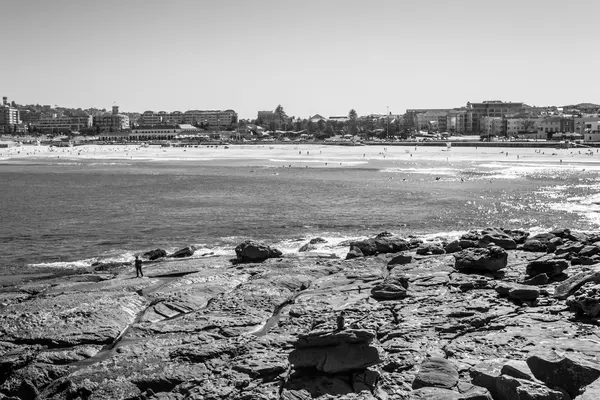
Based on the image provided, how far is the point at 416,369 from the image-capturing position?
36.8 ft

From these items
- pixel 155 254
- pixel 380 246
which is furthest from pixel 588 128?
pixel 155 254

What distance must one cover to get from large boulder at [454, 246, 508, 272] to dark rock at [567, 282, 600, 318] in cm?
382

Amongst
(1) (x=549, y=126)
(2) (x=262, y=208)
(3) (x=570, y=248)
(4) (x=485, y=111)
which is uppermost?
(4) (x=485, y=111)

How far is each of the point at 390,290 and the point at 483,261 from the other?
3.85 meters

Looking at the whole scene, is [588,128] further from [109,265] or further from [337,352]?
[337,352]

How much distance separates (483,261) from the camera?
59.9 ft

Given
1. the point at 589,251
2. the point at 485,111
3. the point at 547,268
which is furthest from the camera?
the point at 485,111

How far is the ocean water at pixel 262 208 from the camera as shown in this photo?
2838 cm

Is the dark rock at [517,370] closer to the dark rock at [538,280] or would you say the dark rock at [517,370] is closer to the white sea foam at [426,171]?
the dark rock at [538,280]

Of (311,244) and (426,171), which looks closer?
(311,244)

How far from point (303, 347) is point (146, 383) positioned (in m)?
2.93

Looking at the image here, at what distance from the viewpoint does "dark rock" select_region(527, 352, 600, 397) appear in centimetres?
984

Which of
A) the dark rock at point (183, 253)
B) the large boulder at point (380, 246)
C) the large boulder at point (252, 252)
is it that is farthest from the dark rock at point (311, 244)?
the dark rock at point (183, 253)

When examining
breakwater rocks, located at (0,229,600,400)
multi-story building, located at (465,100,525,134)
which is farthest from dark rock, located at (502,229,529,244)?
multi-story building, located at (465,100,525,134)
